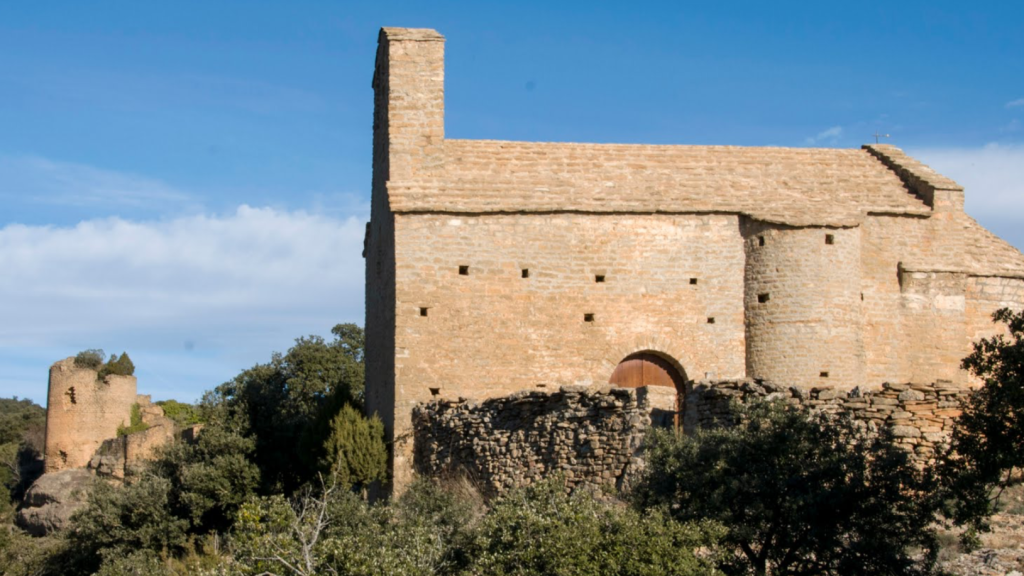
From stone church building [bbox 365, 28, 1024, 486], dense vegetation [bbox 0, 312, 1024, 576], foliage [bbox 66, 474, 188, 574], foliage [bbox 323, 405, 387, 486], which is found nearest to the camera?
dense vegetation [bbox 0, 312, 1024, 576]

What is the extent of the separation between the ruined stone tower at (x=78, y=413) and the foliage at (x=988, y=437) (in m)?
39.1

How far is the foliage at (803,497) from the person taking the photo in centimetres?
1359

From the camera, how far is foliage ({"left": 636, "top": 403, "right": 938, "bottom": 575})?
13594 millimetres

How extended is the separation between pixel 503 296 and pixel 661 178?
4.18 m

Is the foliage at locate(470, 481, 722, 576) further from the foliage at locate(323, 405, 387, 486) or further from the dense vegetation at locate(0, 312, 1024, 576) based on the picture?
the foliage at locate(323, 405, 387, 486)

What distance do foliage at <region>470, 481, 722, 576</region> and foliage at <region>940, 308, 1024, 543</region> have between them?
280cm

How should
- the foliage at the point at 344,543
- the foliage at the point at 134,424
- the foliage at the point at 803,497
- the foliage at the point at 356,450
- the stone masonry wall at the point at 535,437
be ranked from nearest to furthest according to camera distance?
the foliage at the point at 344,543 < the foliage at the point at 803,497 < the stone masonry wall at the point at 535,437 < the foliage at the point at 356,450 < the foliage at the point at 134,424

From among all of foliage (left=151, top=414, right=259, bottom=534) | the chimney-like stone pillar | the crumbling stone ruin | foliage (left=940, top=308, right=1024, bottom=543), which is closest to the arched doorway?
the chimney-like stone pillar

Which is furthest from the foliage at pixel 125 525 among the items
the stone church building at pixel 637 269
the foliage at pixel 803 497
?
the foliage at pixel 803 497

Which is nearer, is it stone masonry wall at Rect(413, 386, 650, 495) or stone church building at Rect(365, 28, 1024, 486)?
stone masonry wall at Rect(413, 386, 650, 495)

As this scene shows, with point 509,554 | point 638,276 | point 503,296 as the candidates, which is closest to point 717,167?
→ point 638,276

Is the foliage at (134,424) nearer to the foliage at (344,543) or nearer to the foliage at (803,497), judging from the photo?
the foliage at (344,543)

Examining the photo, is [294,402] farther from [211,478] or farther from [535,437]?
[535,437]

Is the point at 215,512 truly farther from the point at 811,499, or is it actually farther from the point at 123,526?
the point at 811,499
